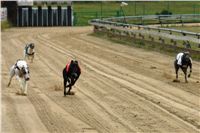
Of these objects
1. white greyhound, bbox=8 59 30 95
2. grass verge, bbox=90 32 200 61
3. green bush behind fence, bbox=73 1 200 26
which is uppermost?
green bush behind fence, bbox=73 1 200 26

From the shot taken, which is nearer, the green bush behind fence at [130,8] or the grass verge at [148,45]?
the grass verge at [148,45]

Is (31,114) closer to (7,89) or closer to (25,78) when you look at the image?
(25,78)

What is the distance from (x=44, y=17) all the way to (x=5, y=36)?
40.3ft

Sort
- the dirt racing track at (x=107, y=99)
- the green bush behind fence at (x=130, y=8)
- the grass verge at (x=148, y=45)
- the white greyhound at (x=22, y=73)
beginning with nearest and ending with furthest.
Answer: the dirt racing track at (x=107, y=99) < the white greyhound at (x=22, y=73) < the grass verge at (x=148, y=45) < the green bush behind fence at (x=130, y=8)

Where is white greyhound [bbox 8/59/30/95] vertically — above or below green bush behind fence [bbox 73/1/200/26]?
below

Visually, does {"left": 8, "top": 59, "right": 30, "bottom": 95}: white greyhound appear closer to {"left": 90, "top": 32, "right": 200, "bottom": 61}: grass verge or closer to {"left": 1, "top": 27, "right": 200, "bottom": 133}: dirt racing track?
{"left": 1, "top": 27, "right": 200, "bottom": 133}: dirt racing track

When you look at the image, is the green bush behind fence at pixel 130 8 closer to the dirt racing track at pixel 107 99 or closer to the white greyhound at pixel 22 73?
the dirt racing track at pixel 107 99

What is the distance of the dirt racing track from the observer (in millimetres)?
10039

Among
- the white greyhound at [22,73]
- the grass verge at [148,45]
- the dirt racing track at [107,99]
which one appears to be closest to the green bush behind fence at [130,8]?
the grass verge at [148,45]

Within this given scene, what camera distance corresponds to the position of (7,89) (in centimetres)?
1442

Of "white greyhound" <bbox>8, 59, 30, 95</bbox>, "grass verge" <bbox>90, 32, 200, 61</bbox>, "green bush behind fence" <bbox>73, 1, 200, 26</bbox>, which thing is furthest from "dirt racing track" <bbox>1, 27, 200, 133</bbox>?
"green bush behind fence" <bbox>73, 1, 200, 26</bbox>

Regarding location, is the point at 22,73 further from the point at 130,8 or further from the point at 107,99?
the point at 130,8

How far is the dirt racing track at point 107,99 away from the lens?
1004cm

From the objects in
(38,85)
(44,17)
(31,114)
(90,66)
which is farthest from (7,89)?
(44,17)
